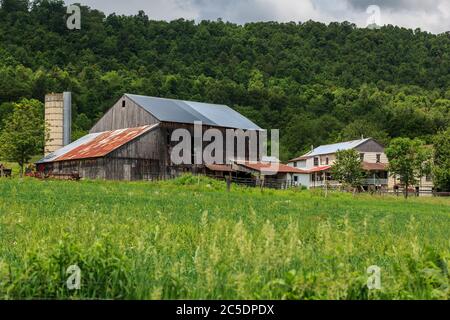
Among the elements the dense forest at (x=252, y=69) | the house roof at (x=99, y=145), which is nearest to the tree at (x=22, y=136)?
the house roof at (x=99, y=145)

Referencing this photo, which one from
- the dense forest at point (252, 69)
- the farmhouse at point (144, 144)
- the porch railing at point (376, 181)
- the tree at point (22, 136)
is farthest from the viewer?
the dense forest at point (252, 69)

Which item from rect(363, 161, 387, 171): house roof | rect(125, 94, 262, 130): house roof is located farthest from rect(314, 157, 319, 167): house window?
rect(125, 94, 262, 130): house roof

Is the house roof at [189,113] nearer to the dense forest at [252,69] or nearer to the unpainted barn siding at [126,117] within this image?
the unpainted barn siding at [126,117]

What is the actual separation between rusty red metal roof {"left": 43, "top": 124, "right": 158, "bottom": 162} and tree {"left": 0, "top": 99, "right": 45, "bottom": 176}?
27.6 feet

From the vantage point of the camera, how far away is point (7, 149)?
6819cm

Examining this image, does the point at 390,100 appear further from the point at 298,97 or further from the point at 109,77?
the point at 109,77

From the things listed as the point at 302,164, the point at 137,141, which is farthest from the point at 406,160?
the point at 137,141

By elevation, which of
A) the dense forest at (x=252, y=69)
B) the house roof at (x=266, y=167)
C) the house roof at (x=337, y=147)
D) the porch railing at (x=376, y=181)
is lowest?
the porch railing at (x=376, y=181)

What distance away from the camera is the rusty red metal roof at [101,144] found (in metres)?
53.5

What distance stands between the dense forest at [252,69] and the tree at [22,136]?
2392 centimetres

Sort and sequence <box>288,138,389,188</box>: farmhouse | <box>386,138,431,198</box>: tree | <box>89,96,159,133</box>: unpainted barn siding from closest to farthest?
<box>89,96,159,133</box>: unpainted barn siding
<box>386,138,431,198</box>: tree
<box>288,138,389,188</box>: farmhouse

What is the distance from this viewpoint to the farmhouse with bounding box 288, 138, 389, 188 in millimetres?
84562

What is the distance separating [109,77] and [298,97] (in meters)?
41.4

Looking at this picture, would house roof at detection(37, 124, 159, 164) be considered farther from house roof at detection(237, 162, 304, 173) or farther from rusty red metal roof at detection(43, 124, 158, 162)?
house roof at detection(237, 162, 304, 173)
